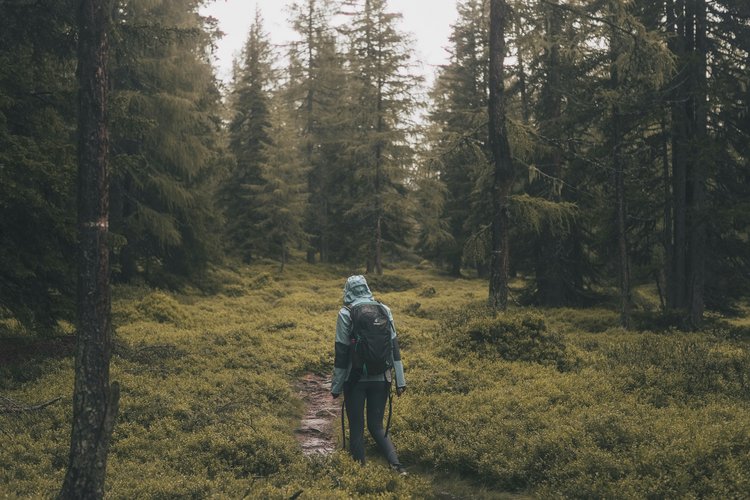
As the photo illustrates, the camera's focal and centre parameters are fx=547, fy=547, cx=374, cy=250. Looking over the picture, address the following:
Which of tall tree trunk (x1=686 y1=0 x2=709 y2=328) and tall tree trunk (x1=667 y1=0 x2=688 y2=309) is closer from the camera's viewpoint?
tall tree trunk (x1=686 y1=0 x2=709 y2=328)

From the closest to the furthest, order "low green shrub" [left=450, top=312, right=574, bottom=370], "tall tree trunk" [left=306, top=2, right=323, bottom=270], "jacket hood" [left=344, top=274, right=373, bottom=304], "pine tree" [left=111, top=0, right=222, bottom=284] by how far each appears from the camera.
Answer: "jacket hood" [left=344, top=274, right=373, bottom=304] → "low green shrub" [left=450, top=312, right=574, bottom=370] → "pine tree" [left=111, top=0, right=222, bottom=284] → "tall tree trunk" [left=306, top=2, right=323, bottom=270]

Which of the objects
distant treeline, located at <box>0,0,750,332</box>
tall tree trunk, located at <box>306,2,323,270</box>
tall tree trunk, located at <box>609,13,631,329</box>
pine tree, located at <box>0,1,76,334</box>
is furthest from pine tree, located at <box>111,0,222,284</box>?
tall tree trunk, located at <box>306,2,323,270</box>

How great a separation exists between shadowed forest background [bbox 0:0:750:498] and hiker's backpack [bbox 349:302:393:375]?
131 cm

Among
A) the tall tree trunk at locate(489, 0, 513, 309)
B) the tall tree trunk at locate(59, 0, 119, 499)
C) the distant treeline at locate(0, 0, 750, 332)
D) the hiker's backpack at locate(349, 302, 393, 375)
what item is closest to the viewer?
the tall tree trunk at locate(59, 0, 119, 499)

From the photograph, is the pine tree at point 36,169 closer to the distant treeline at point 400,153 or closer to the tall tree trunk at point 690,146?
the distant treeline at point 400,153

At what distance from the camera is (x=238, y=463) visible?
7543mm

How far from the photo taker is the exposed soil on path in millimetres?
8977

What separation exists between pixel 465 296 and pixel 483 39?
650 inches

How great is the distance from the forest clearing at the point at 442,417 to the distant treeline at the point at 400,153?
2749mm

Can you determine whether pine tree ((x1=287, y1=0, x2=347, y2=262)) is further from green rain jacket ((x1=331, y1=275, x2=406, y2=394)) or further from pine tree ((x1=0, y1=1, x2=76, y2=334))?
green rain jacket ((x1=331, y1=275, x2=406, y2=394))

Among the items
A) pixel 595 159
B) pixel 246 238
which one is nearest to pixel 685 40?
pixel 595 159

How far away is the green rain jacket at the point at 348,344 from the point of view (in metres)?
7.03

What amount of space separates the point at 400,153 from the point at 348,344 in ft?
90.5

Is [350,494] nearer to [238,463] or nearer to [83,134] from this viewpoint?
[238,463]
